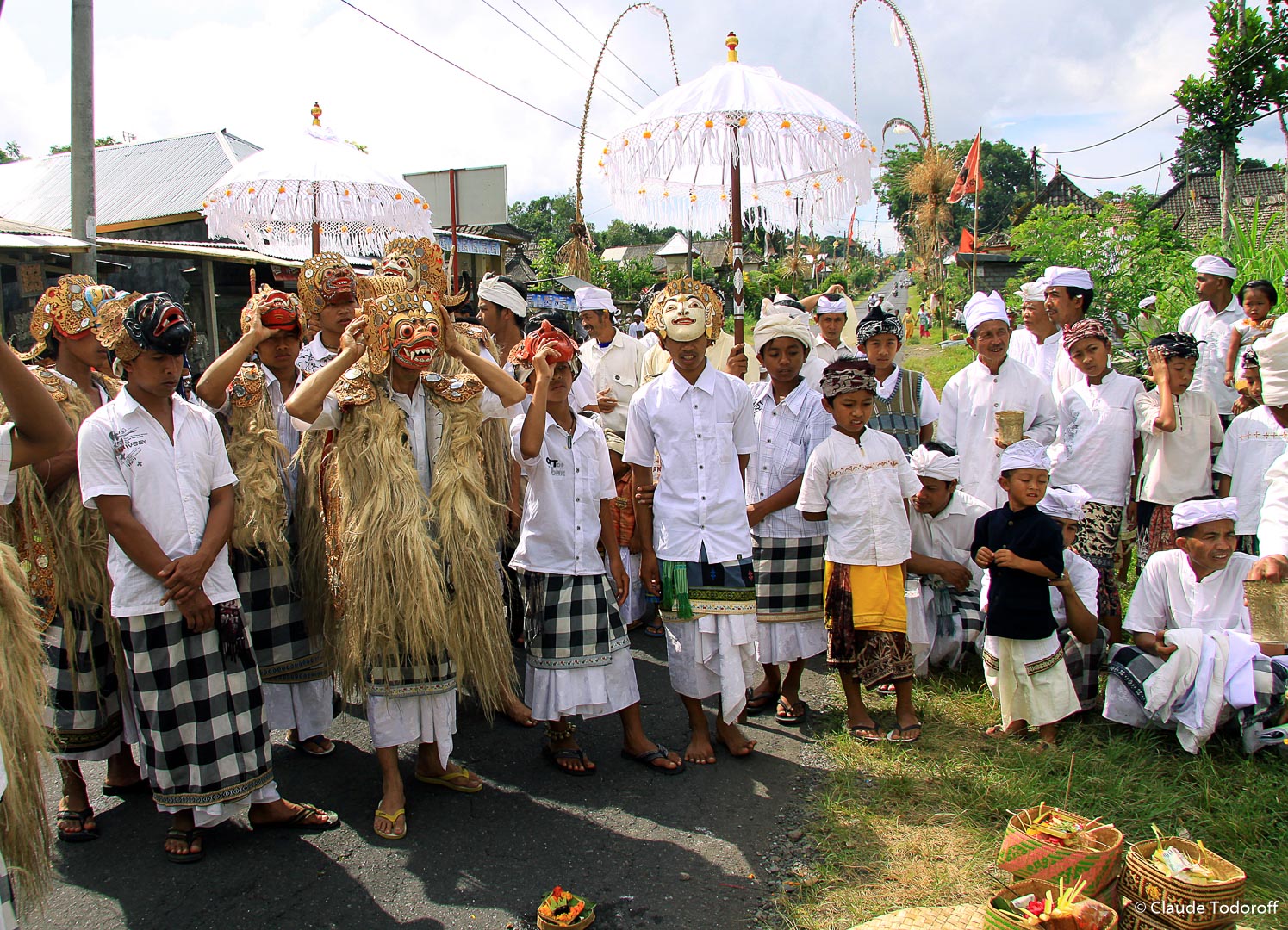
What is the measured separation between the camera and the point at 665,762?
13.0 ft

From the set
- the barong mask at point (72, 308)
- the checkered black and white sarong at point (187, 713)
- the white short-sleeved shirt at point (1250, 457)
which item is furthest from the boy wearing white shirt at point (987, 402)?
the barong mask at point (72, 308)

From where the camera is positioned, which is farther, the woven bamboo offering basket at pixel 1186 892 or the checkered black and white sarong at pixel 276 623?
the checkered black and white sarong at pixel 276 623

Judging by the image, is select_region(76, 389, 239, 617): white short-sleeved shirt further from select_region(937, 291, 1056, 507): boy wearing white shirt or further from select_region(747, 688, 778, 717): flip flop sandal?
select_region(937, 291, 1056, 507): boy wearing white shirt

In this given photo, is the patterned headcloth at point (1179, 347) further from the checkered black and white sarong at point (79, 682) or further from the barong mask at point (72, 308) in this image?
the checkered black and white sarong at point (79, 682)

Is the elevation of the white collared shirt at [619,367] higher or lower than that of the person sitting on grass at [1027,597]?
higher

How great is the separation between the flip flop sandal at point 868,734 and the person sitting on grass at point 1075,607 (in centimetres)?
86

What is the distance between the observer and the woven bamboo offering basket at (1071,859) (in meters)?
2.57

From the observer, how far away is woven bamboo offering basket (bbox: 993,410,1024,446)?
4750 mm

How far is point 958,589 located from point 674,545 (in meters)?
2.00

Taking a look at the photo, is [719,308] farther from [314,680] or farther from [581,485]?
[314,680]

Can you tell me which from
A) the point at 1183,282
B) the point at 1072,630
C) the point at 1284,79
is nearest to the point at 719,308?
the point at 1072,630

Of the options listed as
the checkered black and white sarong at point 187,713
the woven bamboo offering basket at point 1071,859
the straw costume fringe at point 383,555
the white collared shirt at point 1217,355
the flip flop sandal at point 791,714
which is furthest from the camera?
the white collared shirt at point 1217,355

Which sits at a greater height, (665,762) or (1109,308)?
(1109,308)

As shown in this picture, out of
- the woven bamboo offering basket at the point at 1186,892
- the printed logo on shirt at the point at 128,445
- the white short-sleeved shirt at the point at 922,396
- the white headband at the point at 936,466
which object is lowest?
the woven bamboo offering basket at the point at 1186,892
